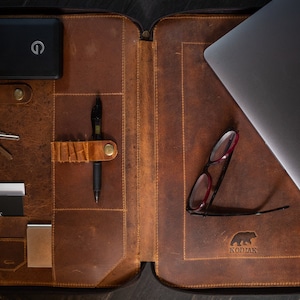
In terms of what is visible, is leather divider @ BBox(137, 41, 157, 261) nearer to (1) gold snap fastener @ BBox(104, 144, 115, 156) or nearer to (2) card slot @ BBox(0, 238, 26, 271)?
(1) gold snap fastener @ BBox(104, 144, 115, 156)

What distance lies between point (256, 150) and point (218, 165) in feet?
0.31

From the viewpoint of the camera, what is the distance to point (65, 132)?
1.13m

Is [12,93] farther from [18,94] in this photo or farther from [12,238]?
[12,238]

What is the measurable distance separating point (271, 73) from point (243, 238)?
38 cm

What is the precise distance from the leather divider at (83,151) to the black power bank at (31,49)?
0.16m

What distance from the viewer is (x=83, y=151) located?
A: 3.61 feet

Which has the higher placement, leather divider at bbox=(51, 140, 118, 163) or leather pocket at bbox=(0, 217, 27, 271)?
leather divider at bbox=(51, 140, 118, 163)

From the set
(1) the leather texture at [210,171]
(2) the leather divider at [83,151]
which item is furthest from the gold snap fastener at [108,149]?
(1) the leather texture at [210,171]

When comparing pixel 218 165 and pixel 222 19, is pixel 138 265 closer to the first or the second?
pixel 218 165

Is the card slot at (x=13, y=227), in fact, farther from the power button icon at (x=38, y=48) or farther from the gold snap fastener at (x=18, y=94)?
the power button icon at (x=38, y=48)

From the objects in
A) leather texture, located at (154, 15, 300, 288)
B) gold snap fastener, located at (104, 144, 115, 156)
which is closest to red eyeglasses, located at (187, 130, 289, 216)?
leather texture, located at (154, 15, 300, 288)

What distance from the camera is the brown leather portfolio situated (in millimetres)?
1128

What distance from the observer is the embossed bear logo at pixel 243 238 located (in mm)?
1138

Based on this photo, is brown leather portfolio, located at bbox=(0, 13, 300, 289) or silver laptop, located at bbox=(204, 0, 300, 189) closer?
silver laptop, located at bbox=(204, 0, 300, 189)
